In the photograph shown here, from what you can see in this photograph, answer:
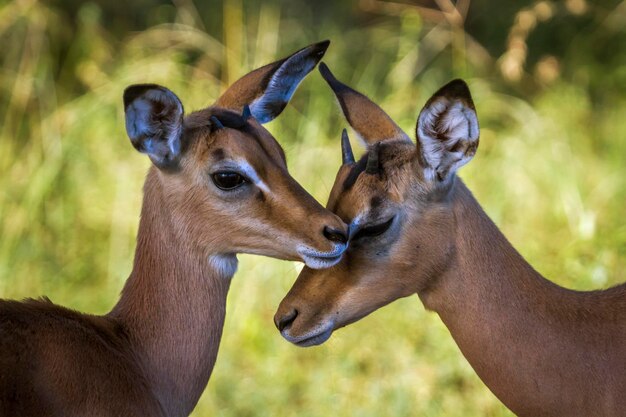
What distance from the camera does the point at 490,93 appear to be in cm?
980

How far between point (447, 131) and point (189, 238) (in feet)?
3.54

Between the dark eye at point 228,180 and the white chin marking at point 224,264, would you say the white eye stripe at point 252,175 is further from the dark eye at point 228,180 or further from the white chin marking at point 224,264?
the white chin marking at point 224,264

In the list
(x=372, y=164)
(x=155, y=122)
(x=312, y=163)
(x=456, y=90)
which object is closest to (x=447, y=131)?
(x=456, y=90)

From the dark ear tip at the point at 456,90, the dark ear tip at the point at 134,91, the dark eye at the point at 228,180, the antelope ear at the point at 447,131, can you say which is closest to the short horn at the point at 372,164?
the antelope ear at the point at 447,131

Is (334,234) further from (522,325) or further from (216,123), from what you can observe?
(522,325)

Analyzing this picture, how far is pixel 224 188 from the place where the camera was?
4.77 metres

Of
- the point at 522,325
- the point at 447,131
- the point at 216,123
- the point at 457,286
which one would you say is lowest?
the point at 522,325

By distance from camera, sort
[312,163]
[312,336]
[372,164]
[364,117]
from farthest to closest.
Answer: [312,163] < [364,117] < [372,164] < [312,336]

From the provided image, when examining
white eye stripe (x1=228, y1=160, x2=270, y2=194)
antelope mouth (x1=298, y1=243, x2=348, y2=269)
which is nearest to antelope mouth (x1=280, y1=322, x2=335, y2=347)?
antelope mouth (x1=298, y1=243, x2=348, y2=269)

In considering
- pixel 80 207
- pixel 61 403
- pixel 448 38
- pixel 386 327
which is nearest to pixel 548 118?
pixel 448 38

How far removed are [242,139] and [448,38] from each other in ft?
19.7

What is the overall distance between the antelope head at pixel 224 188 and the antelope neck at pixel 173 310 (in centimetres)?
5

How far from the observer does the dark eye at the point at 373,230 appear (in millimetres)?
4863

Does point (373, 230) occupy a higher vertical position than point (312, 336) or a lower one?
higher
